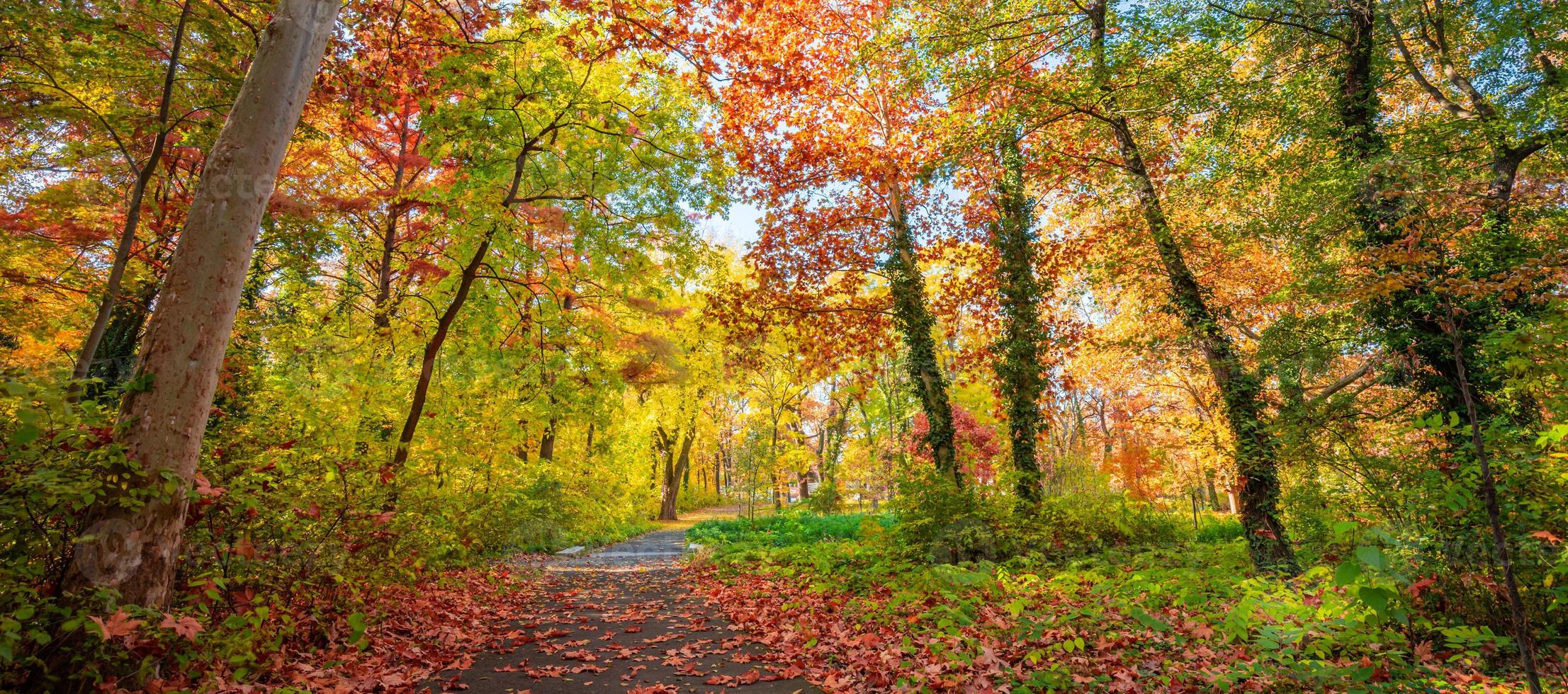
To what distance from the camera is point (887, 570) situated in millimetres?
7812

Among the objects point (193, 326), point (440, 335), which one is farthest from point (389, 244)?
point (193, 326)

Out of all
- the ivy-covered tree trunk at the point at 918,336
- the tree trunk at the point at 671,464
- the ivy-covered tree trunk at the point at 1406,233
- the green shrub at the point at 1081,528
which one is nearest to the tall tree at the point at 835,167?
the ivy-covered tree trunk at the point at 918,336

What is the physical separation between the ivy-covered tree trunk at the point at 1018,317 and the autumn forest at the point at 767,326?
74 millimetres

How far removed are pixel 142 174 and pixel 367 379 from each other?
401cm

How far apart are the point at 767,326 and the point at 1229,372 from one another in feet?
26.4

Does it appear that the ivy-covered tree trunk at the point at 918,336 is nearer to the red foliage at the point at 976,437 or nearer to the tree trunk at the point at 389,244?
the red foliage at the point at 976,437

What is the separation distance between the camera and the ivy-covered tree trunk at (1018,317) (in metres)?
11.1

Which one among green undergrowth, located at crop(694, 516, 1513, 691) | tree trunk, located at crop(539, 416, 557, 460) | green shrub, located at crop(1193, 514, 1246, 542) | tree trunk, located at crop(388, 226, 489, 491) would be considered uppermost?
tree trunk, located at crop(388, 226, 489, 491)

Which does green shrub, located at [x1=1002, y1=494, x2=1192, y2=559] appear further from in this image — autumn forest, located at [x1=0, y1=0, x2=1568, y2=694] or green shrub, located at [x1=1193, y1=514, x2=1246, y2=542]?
green shrub, located at [x1=1193, y1=514, x2=1246, y2=542]

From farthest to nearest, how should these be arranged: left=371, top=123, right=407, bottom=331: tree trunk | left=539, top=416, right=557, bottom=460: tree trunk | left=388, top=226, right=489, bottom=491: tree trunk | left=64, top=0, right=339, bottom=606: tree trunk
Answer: left=539, top=416, right=557, bottom=460: tree trunk < left=371, top=123, right=407, bottom=331: tree trunk < left=388, top=226, right=489, bottom=491: tree trunk < left=64, top=0, right=339, bottom=606: tree trunk

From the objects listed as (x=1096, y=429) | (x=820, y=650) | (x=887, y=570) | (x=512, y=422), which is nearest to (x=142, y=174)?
(x=512, y=422)

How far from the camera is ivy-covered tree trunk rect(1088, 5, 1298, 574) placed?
840 centimetres

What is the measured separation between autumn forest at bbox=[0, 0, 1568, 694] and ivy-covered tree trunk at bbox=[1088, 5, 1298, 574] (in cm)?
7

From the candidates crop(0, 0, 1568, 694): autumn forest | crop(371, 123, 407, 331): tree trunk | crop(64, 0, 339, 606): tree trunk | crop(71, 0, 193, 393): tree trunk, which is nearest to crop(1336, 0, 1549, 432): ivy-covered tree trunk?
crop(0, 0, 1568, 694): autumn forest
